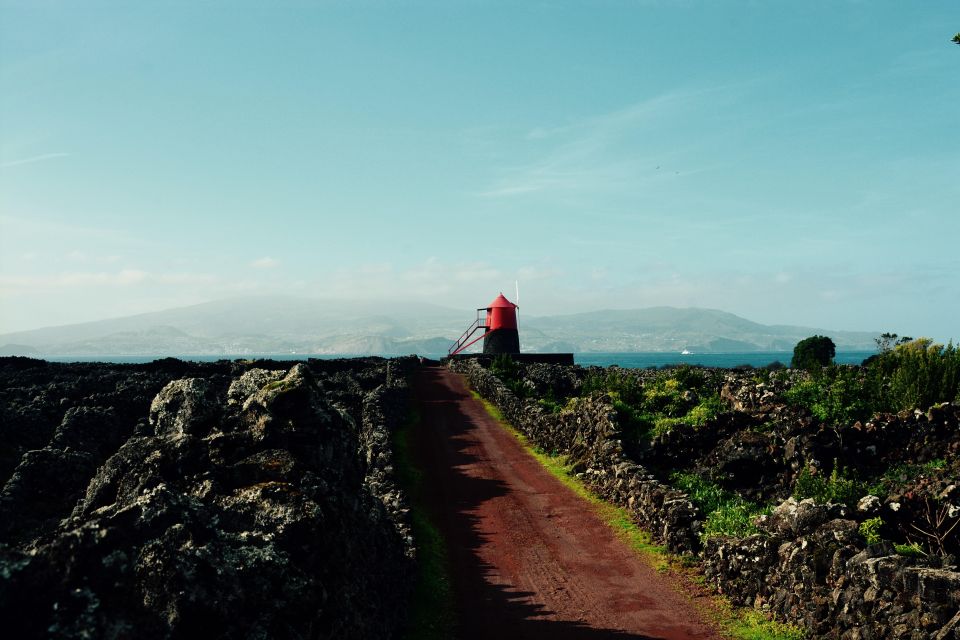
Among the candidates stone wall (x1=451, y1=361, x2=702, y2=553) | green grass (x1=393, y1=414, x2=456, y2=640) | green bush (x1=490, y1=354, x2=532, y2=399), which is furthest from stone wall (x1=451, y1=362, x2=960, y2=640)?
green bush (x1=490, y1=354, x2=532, y2=399)

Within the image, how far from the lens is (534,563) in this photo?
17469 mm

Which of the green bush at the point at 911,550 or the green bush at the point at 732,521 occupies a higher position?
the green bush at the point at 911,550

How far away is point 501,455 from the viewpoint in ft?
99.7

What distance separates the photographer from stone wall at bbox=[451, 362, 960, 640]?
10.7 m

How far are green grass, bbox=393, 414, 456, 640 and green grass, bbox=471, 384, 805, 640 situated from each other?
16.5ft

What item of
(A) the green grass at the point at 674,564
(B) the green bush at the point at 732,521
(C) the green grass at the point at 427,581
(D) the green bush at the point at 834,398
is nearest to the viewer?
(A) the green grass at the point at 674,564

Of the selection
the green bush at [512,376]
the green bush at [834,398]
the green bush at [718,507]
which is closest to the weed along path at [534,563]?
the green bush at [718,507]

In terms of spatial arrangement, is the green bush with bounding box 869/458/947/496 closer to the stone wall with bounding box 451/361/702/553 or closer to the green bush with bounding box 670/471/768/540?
the green bush with bounding box 670/471/768/540

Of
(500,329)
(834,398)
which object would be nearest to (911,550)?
(834,398)

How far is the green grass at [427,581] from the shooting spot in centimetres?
1365

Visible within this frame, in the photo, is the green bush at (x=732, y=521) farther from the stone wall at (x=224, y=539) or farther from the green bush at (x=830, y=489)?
the stone wall at (x=224, y=539)

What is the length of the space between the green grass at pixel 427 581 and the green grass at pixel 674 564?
502 centimetres

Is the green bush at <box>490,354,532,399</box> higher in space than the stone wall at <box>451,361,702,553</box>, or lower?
higher

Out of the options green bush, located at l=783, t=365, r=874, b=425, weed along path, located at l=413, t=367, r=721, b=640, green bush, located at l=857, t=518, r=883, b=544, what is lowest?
weed along path, located at l=413, t=367, r=721, b=640
